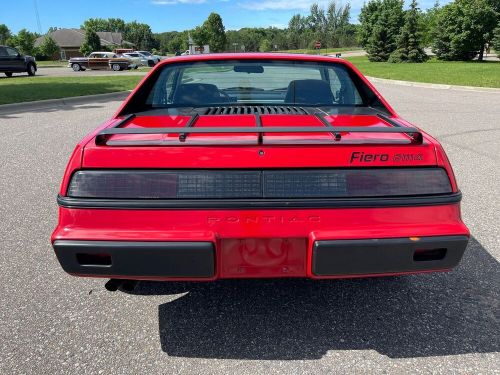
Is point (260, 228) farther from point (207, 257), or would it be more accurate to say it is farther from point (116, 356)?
point (116, 356)

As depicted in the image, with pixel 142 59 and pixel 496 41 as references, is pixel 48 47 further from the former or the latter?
pixel 496 41

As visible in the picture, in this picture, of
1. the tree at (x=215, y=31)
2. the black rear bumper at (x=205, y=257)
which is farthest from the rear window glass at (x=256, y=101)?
the tree at (x=215, y=31)

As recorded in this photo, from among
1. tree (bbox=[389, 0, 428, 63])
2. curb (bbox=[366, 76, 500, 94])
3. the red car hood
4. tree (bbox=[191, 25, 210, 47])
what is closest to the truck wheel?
curb (bbox=[366, 76, 500, 94])

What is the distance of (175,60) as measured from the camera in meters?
3.13

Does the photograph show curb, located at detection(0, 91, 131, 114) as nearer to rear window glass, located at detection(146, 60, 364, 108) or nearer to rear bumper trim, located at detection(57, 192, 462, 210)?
rear window glass, located at detection(146, 60, 364, 108)

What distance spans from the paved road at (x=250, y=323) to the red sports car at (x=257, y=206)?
486 millimetres

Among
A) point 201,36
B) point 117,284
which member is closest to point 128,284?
point 117,284

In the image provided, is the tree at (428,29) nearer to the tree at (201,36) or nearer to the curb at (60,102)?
the curb at (60,102)

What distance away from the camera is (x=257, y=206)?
192 cm

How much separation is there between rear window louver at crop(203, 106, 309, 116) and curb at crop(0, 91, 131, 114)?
1044 cm

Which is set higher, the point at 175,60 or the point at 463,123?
the point at 175,60

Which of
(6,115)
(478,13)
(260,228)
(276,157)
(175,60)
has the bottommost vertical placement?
(6,115)

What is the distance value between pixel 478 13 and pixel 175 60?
39.0 metres

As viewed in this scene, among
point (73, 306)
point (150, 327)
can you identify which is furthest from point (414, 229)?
point (73, 306)
